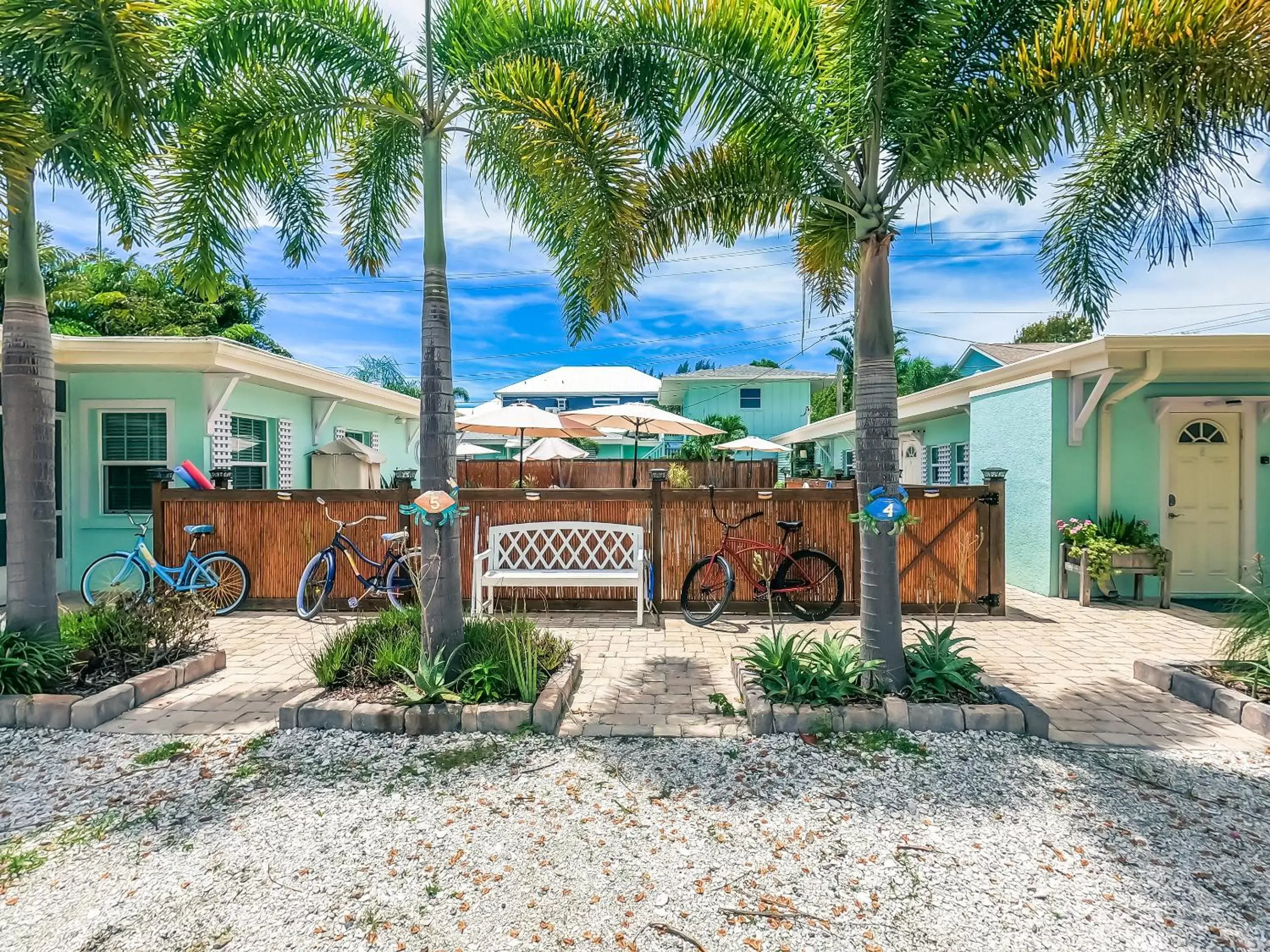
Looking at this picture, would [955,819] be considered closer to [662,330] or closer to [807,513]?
[807,513]

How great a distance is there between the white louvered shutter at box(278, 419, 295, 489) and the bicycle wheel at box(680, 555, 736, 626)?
6.78m

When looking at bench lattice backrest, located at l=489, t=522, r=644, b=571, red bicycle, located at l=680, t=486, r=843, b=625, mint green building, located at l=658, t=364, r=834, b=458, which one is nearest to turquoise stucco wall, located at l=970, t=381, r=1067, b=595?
red bicycle, located at l=680, t=486, r=843, b=625

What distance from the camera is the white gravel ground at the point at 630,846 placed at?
7.01ft

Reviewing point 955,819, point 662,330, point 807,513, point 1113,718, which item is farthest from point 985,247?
point 955,819

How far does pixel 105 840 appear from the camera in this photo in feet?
8.78

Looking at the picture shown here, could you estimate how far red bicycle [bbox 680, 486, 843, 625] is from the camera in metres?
6.53

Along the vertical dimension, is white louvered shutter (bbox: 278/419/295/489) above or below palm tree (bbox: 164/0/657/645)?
below

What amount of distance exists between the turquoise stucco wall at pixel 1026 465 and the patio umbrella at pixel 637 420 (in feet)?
15.6

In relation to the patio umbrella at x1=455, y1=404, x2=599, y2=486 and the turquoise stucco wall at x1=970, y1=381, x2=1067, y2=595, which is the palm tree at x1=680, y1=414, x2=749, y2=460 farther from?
the turquoise stucco wall at x1=970, y1=381, x2=1067, y2=595

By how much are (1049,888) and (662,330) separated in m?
35.2

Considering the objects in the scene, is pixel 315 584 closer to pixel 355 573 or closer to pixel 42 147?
pixel 355 573

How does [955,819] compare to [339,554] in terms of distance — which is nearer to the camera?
[955,819]

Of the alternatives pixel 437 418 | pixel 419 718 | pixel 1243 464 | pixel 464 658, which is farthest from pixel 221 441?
pixel 1243 464

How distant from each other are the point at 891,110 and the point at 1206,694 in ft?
14.0
